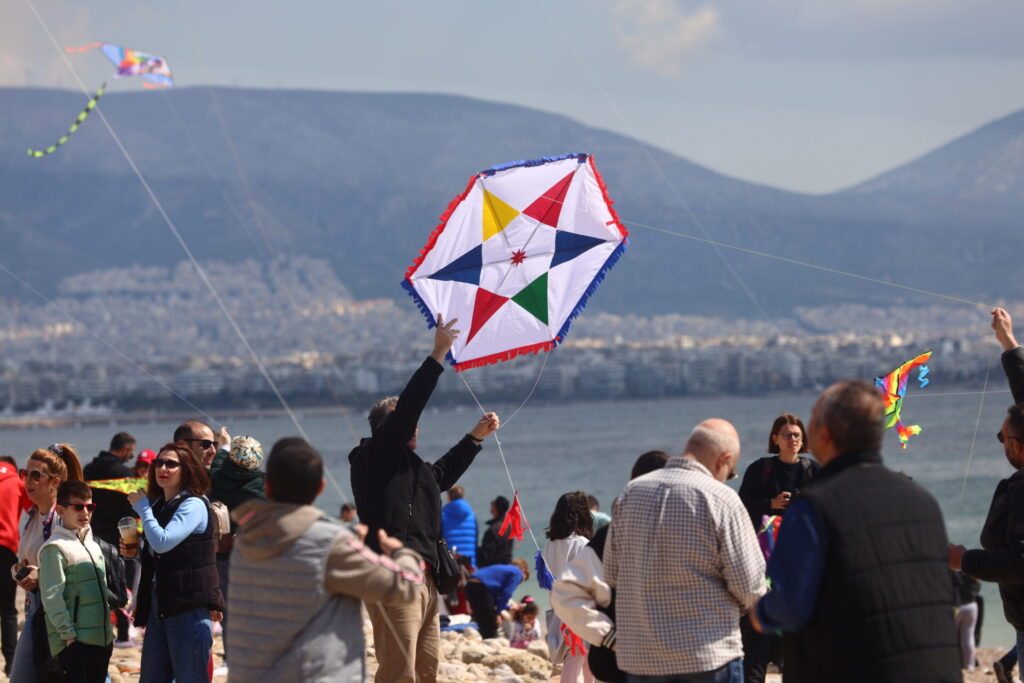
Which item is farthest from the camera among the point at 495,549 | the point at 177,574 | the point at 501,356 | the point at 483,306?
the point at 495,549

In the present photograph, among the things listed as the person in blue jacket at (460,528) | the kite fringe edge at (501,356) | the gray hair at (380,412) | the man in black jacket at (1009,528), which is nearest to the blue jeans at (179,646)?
the gray hair at (380,412)

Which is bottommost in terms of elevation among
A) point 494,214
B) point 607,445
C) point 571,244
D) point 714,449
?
point 607,445

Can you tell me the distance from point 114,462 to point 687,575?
20.2ft

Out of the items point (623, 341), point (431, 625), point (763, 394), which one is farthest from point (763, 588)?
point (623, 341)

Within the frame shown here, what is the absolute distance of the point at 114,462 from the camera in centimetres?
956

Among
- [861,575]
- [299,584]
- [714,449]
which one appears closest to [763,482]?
[714,449]

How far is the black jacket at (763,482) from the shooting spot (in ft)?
21.8

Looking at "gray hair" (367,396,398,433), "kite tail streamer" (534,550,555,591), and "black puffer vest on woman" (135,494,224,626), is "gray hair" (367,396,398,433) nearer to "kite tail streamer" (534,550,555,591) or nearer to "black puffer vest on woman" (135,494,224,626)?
"black puffer vest on woman" (135,494,224,626)

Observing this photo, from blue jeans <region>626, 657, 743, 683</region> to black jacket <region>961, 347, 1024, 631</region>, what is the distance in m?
1.01

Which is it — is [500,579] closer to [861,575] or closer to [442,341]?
[442,341]

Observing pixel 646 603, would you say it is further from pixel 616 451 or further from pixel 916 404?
pixel 916 404

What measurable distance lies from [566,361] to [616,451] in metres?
77.3

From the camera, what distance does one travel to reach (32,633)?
6.18 m

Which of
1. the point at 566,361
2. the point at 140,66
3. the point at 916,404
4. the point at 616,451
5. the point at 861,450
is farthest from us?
the point at 566,361
